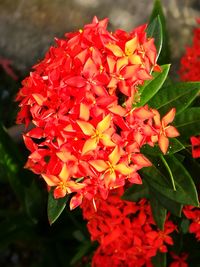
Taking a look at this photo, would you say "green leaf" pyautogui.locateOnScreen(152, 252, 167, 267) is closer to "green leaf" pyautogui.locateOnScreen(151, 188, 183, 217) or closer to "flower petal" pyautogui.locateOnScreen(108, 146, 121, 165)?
"green leaf" pyautogui.locateOnScreen(151, 188, 183, 217)

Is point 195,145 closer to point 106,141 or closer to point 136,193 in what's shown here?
point 136,193

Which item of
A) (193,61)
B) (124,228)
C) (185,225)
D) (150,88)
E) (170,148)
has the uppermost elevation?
(150,88)

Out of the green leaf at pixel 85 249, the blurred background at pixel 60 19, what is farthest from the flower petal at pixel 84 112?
the blurred background at pixel 60 19

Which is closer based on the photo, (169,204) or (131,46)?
(131,46)

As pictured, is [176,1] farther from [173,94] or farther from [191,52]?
[173,94]

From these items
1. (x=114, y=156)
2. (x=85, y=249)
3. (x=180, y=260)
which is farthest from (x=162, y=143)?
(x=85, y=249)

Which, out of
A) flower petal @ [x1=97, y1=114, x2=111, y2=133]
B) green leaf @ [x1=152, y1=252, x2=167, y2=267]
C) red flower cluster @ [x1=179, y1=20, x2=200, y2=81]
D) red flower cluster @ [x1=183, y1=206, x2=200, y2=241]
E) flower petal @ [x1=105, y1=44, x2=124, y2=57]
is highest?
flower petal @ [x1=105, y1=44, x2=124, y2=57]

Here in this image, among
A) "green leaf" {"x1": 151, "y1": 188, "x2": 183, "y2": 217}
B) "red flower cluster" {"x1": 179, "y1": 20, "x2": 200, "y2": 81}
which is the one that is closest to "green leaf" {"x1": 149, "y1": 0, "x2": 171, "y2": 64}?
"red flower cluster" {"x1": 179, "y1": 20, "x2": 200, "y2": 81}
